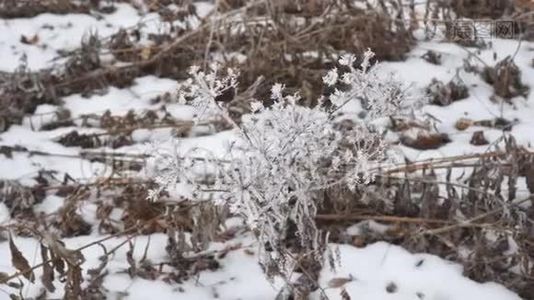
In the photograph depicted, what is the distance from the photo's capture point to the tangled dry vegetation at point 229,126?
8.84 feet

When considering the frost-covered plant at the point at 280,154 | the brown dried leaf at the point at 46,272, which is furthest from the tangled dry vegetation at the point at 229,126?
the frost-covered plant at the point at 280,154

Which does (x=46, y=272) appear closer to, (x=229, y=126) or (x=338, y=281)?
(x=338, y=281)

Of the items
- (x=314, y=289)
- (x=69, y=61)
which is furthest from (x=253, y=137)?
(x=69, y=61)

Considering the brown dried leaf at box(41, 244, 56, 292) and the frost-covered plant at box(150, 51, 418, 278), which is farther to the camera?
the brown dried leaf at box(41, 244, 56, 292)

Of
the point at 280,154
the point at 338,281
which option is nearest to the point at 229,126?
the point at 338,281

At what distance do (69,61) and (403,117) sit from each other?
1.74 metres

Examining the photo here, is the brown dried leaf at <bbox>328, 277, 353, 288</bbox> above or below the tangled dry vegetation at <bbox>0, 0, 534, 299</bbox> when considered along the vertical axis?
below

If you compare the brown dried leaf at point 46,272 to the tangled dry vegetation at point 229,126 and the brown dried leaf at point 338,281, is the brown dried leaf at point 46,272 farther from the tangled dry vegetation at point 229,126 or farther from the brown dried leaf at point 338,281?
the brown dried leaf at point 338,281

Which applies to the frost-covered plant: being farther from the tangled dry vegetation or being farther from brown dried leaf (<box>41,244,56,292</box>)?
brown dried leaf (<box>41,244,56,292</box>)

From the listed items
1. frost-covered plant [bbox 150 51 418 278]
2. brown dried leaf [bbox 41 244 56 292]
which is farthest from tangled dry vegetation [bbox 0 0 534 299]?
frost-covered plant [bbox 150 51 418 278]

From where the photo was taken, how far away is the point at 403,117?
349 cm

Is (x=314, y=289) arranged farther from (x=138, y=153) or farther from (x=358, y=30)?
(x=358, y=30)

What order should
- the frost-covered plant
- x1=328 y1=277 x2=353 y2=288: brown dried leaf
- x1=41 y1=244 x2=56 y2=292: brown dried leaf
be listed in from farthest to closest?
x1=328 y1=277 x2=353 y2=288: brown dried leaf < x1=41 y1=244 x2=56 y2=292: brown dried leaf < the frost-covered plant

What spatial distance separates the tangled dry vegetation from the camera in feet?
8.84
